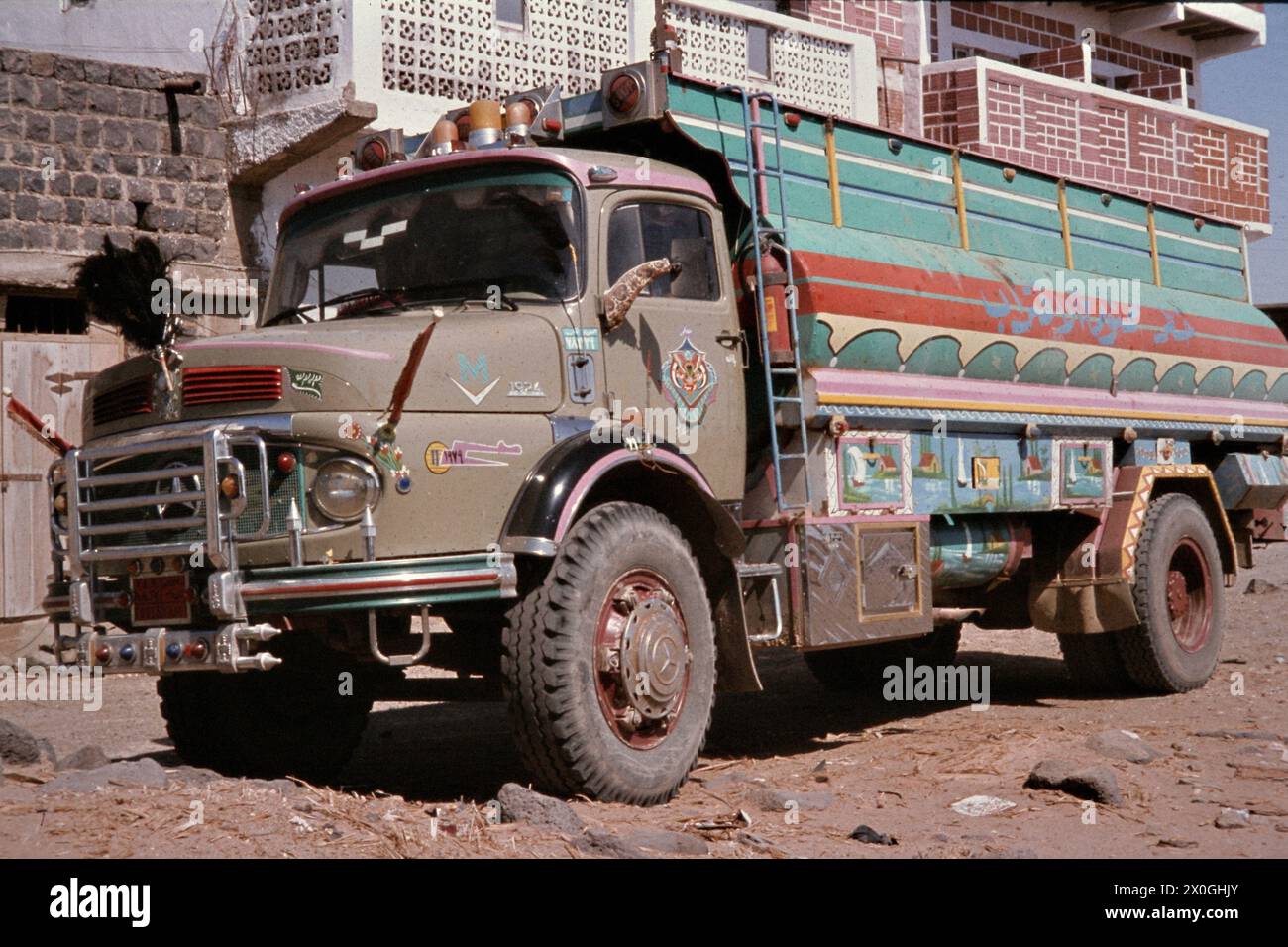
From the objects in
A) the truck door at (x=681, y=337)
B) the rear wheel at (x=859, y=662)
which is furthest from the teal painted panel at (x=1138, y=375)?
the truck door at (x=681, y=337)

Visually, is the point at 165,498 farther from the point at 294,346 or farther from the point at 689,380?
the point at 689,380

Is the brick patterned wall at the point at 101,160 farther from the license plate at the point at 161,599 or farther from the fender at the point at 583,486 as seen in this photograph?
the fender at the point at 583,486

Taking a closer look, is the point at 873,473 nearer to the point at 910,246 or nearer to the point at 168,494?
the point at 910,246

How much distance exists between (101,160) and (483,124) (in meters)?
6.60

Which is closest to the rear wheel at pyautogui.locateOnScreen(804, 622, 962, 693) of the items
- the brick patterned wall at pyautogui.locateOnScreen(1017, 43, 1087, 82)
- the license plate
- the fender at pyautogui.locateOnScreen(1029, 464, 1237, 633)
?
the fender at pyautogui.locateOnScreen(1029, 464, 1237, 633)

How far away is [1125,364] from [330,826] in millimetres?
6230

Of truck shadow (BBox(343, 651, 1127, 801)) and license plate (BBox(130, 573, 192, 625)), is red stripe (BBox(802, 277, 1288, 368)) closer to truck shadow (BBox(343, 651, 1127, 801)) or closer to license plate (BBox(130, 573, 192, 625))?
truck shadow (BBox(343, 651, 1127, 801))

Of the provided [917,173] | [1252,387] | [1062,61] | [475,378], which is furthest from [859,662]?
[1062,61]

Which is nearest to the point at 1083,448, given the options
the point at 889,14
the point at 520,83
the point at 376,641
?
the point at 376,641

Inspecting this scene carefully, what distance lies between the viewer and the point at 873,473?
297 inches

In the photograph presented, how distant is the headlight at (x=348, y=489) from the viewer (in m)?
5.41

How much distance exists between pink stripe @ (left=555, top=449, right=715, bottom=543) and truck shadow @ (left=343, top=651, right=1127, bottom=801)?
144 centimetres

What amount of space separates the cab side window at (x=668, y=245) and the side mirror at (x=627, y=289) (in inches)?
6.9

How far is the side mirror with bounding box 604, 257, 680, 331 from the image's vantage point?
6.27 meters
